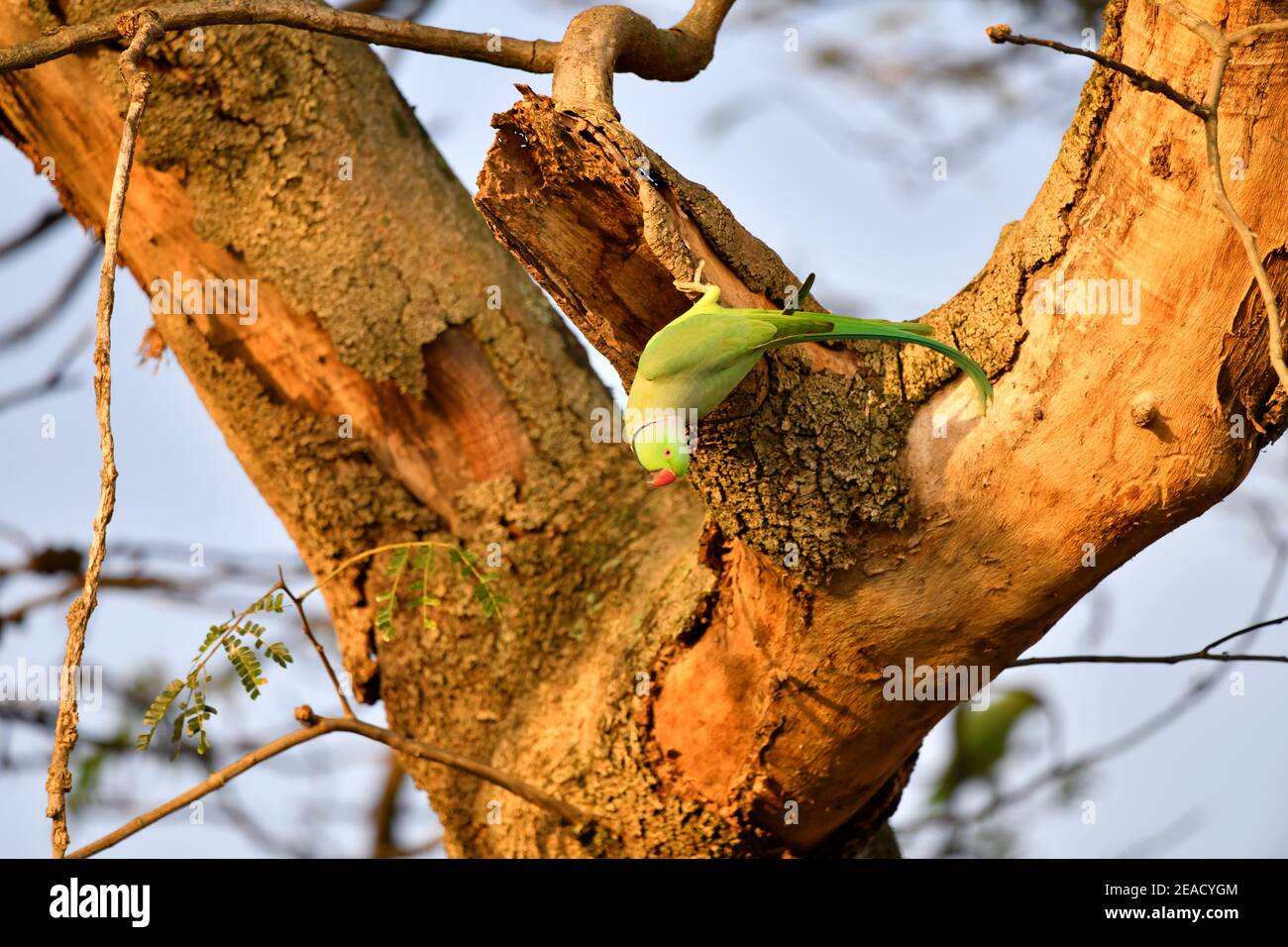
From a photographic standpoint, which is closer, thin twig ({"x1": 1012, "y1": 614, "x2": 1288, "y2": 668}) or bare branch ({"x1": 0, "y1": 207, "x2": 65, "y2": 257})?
thin twig ({"x1": 1012, "y1": 614, "x2": 1288, "y2": 668})

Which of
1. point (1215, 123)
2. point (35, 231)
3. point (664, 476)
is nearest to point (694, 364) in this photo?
point (664, 476)

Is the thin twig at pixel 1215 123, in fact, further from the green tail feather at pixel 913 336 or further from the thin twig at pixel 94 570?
the thin twig at pixel 94 570

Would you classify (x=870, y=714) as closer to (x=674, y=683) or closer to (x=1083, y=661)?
(x=674, y=683)

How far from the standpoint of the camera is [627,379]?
1768mm

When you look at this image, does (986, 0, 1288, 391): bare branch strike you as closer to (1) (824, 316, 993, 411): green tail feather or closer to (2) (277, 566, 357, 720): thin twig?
(1) (824, 316, 993, 411): green tail feather

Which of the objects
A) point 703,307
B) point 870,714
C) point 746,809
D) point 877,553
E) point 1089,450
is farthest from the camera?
point 746,809

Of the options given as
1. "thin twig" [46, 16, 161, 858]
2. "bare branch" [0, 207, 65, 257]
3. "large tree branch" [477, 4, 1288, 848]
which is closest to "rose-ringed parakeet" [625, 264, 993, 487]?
"large tree branch" [477, 4, 1288, 848]

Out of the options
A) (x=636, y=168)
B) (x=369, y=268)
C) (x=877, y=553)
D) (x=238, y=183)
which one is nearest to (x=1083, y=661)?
(x=877, y=553)

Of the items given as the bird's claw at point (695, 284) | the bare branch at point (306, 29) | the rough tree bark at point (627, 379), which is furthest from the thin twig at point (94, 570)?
the bird's claw at point (695, 284)

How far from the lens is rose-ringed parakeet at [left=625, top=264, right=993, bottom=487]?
144cm

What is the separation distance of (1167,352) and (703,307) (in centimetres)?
65

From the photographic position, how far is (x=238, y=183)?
7.86 feet

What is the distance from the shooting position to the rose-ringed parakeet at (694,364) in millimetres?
1443

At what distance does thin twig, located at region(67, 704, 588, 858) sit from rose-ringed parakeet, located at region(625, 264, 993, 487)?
0.81 metres
